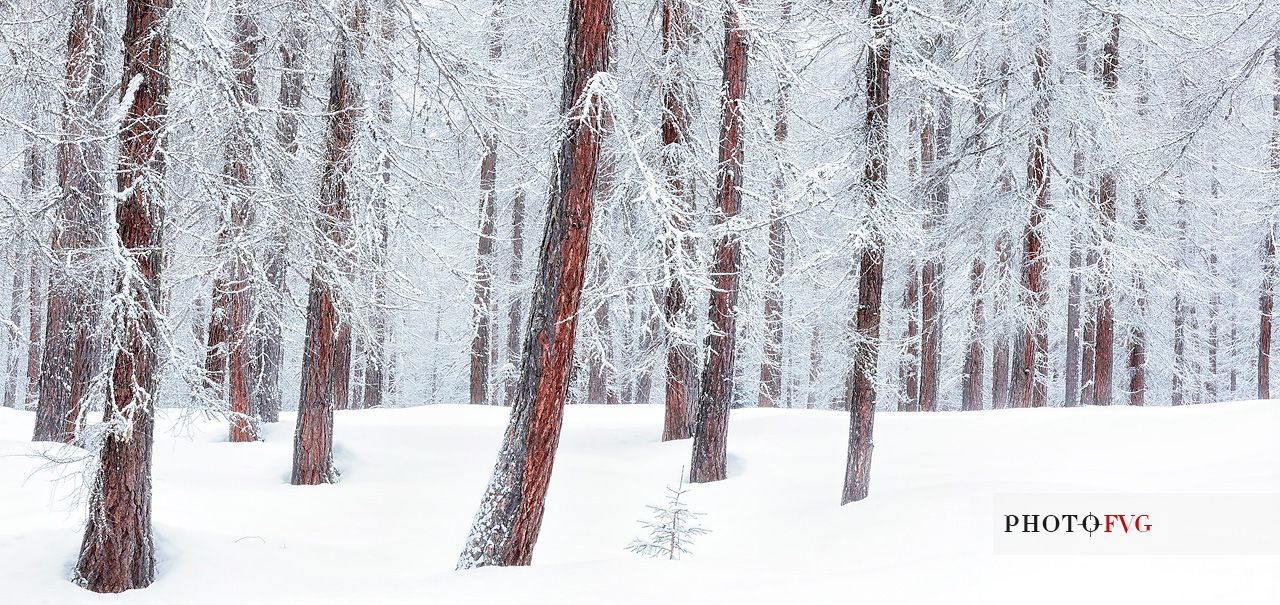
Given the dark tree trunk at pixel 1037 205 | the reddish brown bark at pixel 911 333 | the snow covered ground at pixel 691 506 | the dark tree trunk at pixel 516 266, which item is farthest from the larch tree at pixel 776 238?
the dark tree trunk at pixel 516 266

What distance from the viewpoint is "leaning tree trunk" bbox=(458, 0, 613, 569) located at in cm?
660

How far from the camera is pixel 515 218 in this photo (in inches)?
726

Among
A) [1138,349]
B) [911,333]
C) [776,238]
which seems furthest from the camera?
[911,333]

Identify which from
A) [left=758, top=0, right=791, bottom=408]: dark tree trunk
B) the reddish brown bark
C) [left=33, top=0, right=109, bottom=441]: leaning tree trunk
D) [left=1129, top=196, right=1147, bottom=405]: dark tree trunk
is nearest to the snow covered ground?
[left=33, top=0, right=109, bottom=441]: leaning tree trunk

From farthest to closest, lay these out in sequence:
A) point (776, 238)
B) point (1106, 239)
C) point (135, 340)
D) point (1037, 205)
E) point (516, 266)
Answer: point (776, 238), point (516, 266), point (1037, 205), point (1106, 239), point (135, 340)

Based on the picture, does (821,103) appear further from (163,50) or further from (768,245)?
(163,50)

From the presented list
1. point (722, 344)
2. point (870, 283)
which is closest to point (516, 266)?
point (722, 344)

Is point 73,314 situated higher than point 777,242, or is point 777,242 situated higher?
point 777,242

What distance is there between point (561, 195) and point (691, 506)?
5.09 meters

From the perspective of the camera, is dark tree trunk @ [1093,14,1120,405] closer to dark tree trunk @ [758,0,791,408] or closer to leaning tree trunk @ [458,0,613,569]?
dark tree trunk @ [758,0,791,408]

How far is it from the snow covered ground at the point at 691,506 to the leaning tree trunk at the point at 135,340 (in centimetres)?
33

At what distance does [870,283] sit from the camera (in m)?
9.38

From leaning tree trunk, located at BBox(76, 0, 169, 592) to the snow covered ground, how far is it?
327mm

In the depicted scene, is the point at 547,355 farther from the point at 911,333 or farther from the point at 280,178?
the point at 911,333
